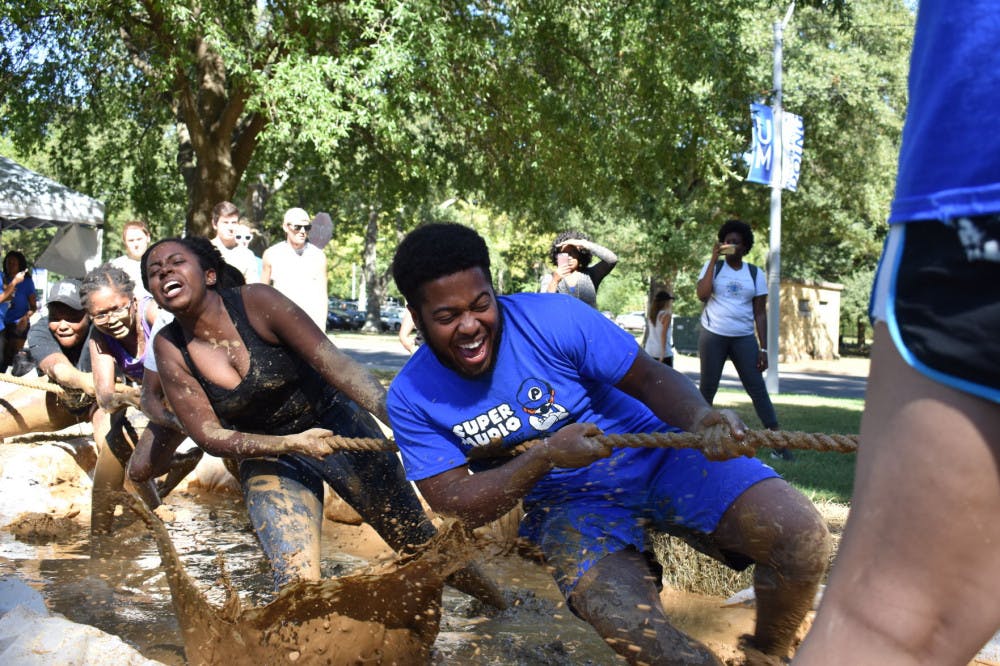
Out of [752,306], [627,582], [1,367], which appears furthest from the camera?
[1,367]

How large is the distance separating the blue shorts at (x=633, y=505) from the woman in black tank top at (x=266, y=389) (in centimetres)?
108

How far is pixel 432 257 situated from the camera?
2.90 meters

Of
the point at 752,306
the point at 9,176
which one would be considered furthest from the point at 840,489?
the point at 9,176

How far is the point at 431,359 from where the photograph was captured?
10.0ft

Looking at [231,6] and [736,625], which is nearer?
[736,625]

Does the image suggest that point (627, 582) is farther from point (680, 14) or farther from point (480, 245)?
point (680, 14)

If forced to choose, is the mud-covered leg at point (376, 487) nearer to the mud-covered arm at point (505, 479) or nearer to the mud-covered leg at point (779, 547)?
the mud-covered arm at point (505, 479)

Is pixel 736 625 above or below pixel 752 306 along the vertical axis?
below

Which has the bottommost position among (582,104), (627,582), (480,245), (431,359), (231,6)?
(627,582)

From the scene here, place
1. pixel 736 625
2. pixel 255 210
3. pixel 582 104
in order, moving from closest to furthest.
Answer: pixel 736 625, pixel 582 104, pixel 255 210

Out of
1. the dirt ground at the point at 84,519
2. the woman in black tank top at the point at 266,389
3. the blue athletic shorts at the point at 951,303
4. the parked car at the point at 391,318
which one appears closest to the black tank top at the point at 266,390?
the woman in black tank top at the point at 266,389

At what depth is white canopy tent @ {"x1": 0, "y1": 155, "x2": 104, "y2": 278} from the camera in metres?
11.5

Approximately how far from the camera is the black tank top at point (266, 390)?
393cm

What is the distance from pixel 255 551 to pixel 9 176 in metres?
7.96
